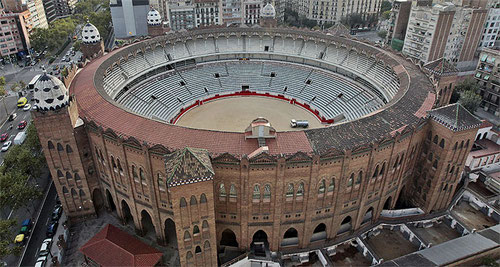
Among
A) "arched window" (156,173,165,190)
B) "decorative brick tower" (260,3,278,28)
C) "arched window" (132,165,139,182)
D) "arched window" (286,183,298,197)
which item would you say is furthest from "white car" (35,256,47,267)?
"decorative brick tower" (260,3,278,28)

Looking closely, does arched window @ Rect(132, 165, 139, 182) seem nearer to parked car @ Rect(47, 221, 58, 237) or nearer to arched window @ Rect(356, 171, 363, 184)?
parked car @ Rect(47, 221, 58, 237)

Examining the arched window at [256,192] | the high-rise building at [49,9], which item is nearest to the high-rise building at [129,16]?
the high-rise building at [49,9]

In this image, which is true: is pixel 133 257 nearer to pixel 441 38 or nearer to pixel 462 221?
pixel 462 221

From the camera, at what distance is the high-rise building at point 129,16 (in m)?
132

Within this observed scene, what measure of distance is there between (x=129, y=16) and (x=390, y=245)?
126 metres

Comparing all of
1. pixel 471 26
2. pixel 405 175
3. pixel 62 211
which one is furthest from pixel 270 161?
pixel 471 26

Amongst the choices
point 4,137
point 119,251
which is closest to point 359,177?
point 119,251

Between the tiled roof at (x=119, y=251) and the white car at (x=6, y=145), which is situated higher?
the tiled roof at (x=119, y=251)

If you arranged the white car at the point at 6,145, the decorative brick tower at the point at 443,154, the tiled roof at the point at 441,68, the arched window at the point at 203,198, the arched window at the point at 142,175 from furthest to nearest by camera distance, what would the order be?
the white car at the point at 6,145, the tiled roof at the point at 441,68, the decorative brick tower at the point at 443,154, the arched window at the point at 142,175, the arched window at the point at 203,198

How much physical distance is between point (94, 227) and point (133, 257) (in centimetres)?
1234

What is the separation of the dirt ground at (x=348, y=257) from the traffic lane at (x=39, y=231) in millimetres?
41174

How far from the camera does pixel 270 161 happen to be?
122 ft

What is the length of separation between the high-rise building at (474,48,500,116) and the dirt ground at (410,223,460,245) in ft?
180

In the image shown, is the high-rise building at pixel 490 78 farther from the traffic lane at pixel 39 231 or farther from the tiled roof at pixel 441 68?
the traffic lane at pixel 39 231
